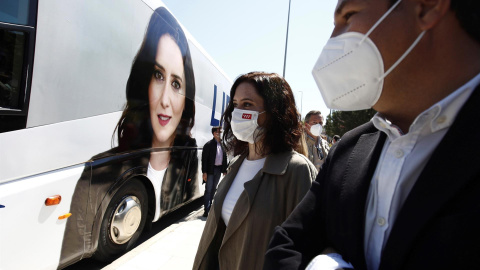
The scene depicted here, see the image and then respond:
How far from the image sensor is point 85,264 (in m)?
4.01

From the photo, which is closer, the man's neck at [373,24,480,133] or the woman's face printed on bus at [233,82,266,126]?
the man's neck at [373,24,480,133]

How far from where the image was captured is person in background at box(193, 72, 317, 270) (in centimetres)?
171

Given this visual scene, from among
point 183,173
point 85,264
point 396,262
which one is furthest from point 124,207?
point 396,262

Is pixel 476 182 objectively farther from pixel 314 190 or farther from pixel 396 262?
pixel 314 190

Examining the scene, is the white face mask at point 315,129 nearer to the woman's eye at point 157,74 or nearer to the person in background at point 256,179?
the woman's eye at point 157,74

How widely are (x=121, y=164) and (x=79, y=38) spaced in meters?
1.60

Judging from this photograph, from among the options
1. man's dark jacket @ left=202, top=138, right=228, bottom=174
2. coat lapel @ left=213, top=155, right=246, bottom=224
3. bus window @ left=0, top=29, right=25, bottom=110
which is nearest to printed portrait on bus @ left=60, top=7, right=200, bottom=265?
man's dark jacket @ left=202, top=138, right=228, bottom=174

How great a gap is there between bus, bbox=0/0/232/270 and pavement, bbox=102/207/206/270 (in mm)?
221

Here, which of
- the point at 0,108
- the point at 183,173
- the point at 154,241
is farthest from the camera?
the point at 183,173

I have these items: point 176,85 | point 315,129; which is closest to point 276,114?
point 176,85

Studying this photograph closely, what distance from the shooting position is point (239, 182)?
2031mm

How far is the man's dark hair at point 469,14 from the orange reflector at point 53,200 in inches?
126

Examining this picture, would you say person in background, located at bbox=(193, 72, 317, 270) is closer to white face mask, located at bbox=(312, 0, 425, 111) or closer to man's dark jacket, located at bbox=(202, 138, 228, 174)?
white face mask, located at bbox=(312, 0, 425, 111)

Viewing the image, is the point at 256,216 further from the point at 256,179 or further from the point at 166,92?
the point at 166,92
